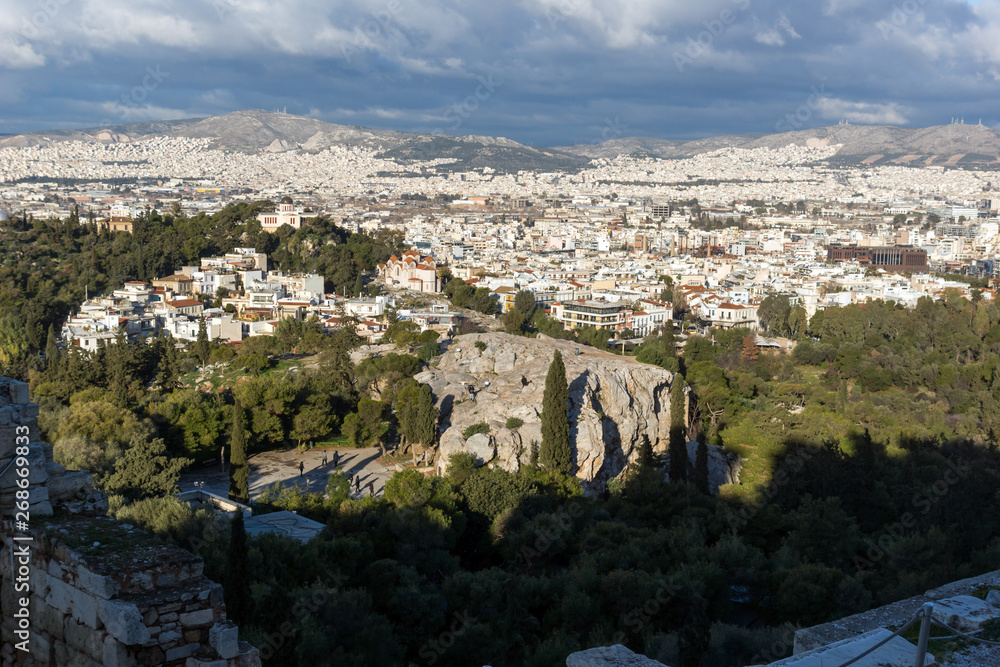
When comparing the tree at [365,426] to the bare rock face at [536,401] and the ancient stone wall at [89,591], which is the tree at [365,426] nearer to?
the bare rock face at [536,401]

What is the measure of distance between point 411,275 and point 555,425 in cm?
2446

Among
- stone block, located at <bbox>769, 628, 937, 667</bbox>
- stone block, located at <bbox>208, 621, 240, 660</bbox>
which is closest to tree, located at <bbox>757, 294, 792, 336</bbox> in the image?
stone block, located at <bbox>769, 628, 937, 667</bbox>

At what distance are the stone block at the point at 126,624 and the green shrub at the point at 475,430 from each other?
12.3m

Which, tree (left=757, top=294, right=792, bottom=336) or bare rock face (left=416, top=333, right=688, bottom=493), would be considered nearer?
bare rock face (left=416, top=333, right=688, bottom=493)

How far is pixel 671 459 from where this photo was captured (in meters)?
15.7

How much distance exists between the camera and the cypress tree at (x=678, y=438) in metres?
15.4

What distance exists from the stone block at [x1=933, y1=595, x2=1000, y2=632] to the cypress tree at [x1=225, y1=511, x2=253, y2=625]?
4612mm

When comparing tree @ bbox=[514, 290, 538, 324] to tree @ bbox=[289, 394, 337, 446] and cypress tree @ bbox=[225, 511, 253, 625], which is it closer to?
tree @ bbox=[289, 394, 337, 446]

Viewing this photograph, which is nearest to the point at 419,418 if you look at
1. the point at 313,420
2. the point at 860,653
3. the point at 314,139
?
the point at 313,420

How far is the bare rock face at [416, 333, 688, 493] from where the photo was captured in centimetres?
1516

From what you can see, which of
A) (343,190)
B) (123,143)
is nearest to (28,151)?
(123,143)

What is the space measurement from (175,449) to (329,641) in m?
11.0

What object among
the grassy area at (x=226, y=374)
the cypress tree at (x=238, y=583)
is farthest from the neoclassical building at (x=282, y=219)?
the cypress tree at (x=238, y=583)

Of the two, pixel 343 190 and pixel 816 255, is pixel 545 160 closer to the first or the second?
pixel 343 190
